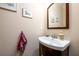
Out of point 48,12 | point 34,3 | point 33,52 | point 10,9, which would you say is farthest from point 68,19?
point 10,9

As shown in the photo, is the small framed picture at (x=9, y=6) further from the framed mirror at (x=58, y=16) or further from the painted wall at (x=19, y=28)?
the framed mirror at (x=58, y=16)

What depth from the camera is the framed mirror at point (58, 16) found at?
125 centimetres

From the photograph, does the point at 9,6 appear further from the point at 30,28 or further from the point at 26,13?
the point at 30,28

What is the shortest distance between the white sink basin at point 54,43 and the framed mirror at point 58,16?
13 centimetres

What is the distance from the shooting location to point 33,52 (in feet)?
4.17

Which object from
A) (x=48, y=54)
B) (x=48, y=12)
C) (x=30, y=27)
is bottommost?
(x=48, y=54)

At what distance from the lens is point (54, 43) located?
124 centimetres

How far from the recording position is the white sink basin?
1198 millimetres

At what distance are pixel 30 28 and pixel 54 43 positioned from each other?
0.93ft

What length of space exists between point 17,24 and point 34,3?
10.7 inches

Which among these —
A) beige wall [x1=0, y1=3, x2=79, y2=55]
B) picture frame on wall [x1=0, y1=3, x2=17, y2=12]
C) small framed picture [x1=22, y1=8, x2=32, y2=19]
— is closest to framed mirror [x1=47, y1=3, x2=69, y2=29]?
beige wall [x1=0, y1=3, x2=79, y2=55]

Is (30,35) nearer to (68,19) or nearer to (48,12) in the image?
(48,12)

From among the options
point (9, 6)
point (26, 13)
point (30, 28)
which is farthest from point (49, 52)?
point (9, 6)

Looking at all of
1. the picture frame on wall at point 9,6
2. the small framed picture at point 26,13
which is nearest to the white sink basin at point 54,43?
the small framed picture at point 26,13
